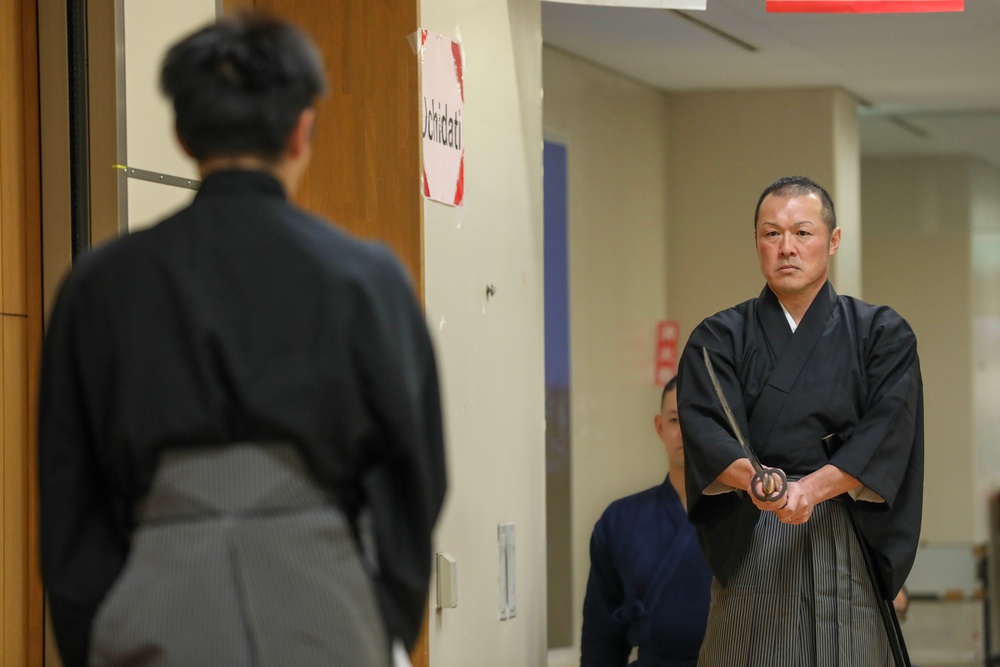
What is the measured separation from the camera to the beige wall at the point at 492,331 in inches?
127

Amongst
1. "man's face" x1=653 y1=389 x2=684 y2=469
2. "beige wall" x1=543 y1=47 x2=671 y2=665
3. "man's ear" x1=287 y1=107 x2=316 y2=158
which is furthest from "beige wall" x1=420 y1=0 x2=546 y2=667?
"beige wall" x1=543 y1=47 x2=671 y2=665

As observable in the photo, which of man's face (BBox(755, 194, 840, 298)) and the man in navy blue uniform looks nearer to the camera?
man's face (BBox(755, 194, 840, 298))

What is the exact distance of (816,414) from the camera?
287 cm

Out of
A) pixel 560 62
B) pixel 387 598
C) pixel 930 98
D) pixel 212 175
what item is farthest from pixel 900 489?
pixel 930 98

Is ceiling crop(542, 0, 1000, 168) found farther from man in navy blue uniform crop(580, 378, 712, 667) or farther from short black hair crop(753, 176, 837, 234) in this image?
short black hair crop(753, 176, 837, 234)

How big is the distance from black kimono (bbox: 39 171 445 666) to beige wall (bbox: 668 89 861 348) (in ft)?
18.2

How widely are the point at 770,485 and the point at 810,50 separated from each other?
3886 mm

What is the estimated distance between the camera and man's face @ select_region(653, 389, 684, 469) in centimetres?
371

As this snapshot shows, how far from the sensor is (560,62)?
602 cm

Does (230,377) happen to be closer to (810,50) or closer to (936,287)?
(810,50)

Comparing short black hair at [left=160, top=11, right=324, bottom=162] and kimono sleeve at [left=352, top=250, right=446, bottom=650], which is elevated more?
short black hair at [left=160, top=11, right=324, bottom=162]

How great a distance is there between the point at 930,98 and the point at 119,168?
5705mm

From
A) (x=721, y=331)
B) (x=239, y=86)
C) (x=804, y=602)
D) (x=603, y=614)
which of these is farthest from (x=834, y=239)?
(x=239, y=86)

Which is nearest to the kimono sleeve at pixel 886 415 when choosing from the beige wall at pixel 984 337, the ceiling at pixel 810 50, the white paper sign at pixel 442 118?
the white paper sign at pixel 442 118
